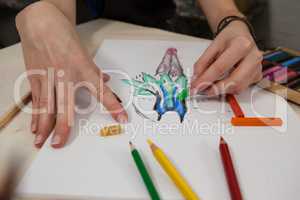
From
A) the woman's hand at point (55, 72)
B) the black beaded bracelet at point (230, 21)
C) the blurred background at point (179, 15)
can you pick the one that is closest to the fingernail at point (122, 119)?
the woman's hand at point (55, 72)

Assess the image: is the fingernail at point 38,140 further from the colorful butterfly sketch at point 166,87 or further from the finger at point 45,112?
the colorful butterfly sketch at point 166,87

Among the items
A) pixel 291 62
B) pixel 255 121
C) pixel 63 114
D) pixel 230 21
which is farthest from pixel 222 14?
pixel 63 114

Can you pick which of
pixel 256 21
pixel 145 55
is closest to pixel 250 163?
pixel 145 55

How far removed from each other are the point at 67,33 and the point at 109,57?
0.10 meters

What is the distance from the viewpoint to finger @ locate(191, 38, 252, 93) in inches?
19.8

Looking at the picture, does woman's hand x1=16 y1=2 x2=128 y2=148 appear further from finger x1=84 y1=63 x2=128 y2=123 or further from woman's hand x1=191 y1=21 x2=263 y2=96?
woman's hand x1=191 y1=21 x2=263 y2=96

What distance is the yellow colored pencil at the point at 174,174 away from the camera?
0.35m

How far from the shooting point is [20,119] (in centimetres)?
50

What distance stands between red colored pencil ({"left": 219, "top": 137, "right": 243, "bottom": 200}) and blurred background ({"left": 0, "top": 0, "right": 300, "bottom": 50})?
0.47 meters

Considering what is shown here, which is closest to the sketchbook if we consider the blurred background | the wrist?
the wrist

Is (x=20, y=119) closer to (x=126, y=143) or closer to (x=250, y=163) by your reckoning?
(x=126, y=143)

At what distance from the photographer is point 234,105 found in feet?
1.62

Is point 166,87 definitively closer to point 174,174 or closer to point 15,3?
point 174,174

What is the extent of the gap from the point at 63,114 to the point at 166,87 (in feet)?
0.56
